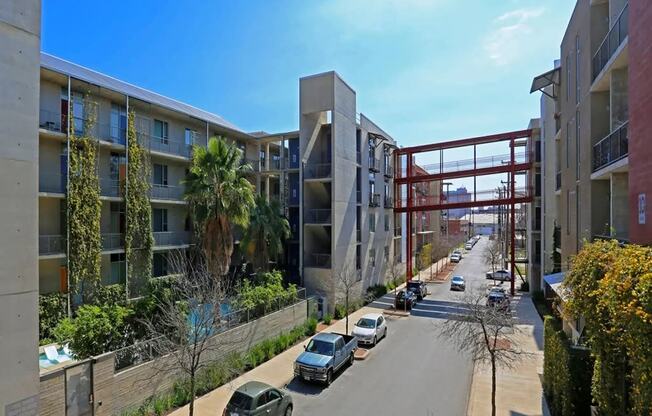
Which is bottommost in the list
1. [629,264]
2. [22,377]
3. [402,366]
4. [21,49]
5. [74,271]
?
[402,366]

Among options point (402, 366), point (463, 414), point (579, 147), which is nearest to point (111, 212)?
point (402, 366)

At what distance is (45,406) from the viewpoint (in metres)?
9.69

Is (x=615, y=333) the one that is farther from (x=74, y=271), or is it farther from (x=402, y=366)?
(x=74, y=271)

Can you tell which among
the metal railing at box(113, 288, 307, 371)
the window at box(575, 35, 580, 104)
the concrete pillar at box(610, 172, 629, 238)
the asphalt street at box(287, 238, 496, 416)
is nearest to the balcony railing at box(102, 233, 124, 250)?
the metal railing at box(113, 288, 307, 371)

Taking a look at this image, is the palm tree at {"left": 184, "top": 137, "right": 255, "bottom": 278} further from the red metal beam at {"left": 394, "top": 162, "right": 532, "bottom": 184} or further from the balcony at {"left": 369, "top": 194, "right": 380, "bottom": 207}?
the red metal beam at {"left": 394, "top": 162, "right": 532, "bottom": 184}

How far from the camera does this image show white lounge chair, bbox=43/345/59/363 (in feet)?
45.1

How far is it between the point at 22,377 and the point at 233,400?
5.48 meters

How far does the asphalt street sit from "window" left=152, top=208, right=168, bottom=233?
1404 centimetres

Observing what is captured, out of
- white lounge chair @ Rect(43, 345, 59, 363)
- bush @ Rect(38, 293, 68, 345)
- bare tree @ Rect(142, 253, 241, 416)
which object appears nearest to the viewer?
bare tree @ Rect(142, 253, 241, 416)

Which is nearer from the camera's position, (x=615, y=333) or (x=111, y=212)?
(x=615, y=333)

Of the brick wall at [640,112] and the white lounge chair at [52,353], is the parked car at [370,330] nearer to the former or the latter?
the brick wall at [640,112]

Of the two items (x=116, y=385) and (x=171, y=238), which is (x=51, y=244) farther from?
(x=116, y=385)

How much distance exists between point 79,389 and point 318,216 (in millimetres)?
18646

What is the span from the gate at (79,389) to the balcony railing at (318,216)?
17.7 meters
